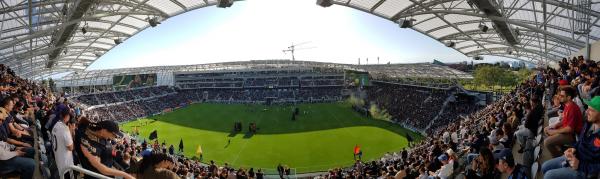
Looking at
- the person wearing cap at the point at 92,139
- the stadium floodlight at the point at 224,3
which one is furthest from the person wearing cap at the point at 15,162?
the stadium floodlight at the point at 224,3

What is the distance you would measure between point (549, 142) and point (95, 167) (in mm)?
5555

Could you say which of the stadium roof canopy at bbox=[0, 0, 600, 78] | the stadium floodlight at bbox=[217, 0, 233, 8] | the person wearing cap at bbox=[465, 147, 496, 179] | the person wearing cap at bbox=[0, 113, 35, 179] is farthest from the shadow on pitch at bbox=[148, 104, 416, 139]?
the person wearing cap at bbox=[465, 147, 496, 179]

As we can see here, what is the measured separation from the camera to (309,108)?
5422 centimetres

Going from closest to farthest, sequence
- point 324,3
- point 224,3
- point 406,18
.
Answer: point 224,3
point 324,3
point 406,18

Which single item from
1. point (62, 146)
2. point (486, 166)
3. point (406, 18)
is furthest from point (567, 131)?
point (406, 18)

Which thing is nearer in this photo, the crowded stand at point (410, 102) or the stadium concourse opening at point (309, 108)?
the stadium concourse opening at point (309, 108)

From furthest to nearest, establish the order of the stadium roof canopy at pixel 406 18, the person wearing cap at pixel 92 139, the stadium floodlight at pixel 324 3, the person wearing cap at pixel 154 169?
1. the stadium floodlight at pixel 324 3
2. the stadium roof canopy at pixel 406 18
3. the person wearing cap at pixel 92 139
4. the person wearing cap at pixel 154 169

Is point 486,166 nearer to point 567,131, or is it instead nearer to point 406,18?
point 567,131

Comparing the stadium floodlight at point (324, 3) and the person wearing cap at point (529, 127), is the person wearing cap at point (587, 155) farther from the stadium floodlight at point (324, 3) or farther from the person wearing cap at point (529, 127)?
the stadium floodlight at point (324, 3)

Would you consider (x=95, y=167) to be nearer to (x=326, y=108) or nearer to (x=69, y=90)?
(x=326, y=108)

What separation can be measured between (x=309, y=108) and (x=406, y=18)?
1220 inches

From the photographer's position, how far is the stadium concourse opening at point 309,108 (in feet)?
15.2

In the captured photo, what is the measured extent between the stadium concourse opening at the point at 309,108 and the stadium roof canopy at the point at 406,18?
0.51 ft

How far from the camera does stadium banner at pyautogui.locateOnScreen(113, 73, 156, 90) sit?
222 feet
